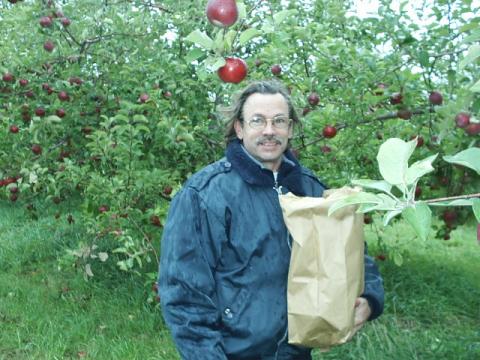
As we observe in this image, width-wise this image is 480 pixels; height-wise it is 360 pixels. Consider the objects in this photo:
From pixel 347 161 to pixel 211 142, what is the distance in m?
0.76

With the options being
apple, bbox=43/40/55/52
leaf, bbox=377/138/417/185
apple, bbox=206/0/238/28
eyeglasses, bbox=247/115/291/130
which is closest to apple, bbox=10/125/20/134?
apple, bbox=43/40/55/52

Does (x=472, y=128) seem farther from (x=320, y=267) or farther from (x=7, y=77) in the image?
(x=7, y=77)

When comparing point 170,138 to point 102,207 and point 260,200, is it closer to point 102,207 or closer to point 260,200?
point 102,207

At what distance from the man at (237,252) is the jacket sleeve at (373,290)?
0.16ft

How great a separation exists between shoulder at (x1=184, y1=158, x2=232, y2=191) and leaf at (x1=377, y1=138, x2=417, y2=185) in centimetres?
86

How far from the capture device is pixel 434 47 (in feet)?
8.87

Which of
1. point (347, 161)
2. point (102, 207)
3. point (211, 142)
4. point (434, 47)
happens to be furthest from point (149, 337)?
point (434, 47)

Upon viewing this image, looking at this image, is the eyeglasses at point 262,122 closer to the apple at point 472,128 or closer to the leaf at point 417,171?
the apple at point 472,128

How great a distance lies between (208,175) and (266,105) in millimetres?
241

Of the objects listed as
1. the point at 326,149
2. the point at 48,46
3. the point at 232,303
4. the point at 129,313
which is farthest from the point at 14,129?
the point at 232,303

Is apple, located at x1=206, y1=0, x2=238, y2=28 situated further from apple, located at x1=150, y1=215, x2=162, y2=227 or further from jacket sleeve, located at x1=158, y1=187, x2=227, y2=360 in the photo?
apple, located at x1=150, y1=215, x2=162, y2=227

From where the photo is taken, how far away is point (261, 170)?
1801 mm

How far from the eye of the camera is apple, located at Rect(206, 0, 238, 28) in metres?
1.48

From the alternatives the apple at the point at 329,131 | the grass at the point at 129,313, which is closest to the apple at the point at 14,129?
the grass at the point at 129,313
